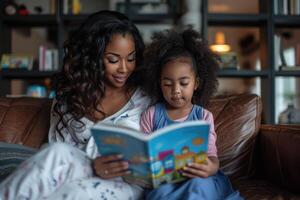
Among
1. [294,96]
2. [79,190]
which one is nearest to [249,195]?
[79,190]

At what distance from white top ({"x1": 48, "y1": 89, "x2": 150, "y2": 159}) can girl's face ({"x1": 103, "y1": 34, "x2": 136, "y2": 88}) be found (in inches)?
4.2

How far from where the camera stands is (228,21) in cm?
311

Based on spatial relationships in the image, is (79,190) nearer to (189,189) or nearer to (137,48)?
(189,189)

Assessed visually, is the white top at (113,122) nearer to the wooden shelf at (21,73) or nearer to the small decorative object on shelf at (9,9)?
the wooden shelf at (21,73)

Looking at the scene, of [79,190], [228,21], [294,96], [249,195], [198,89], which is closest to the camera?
[79,190]

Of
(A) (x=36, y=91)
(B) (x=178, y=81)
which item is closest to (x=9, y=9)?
(A) (x=36, y=91)

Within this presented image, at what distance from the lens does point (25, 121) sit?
1807 mm

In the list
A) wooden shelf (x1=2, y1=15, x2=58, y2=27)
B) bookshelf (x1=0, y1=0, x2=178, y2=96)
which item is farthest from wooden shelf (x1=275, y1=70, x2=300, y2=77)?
wooden shelf (x1=2, y1=15, x2=58, y2=27)

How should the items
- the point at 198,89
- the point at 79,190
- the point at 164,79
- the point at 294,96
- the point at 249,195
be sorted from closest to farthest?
the point at 79,190, the point at 249,195, the point at 164,79, the point at 198,89, the point at 294,96

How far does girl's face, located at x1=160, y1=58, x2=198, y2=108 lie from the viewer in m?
1.40

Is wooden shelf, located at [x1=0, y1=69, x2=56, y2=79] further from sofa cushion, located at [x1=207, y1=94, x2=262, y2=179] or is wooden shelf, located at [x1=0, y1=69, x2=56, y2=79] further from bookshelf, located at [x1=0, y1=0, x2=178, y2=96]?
sofa cushion, located at [x1=207, y1=94, x2=262, y2=179]

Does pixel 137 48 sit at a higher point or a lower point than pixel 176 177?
higher

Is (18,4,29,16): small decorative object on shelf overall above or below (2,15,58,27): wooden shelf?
above

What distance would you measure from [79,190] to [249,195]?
60cm
